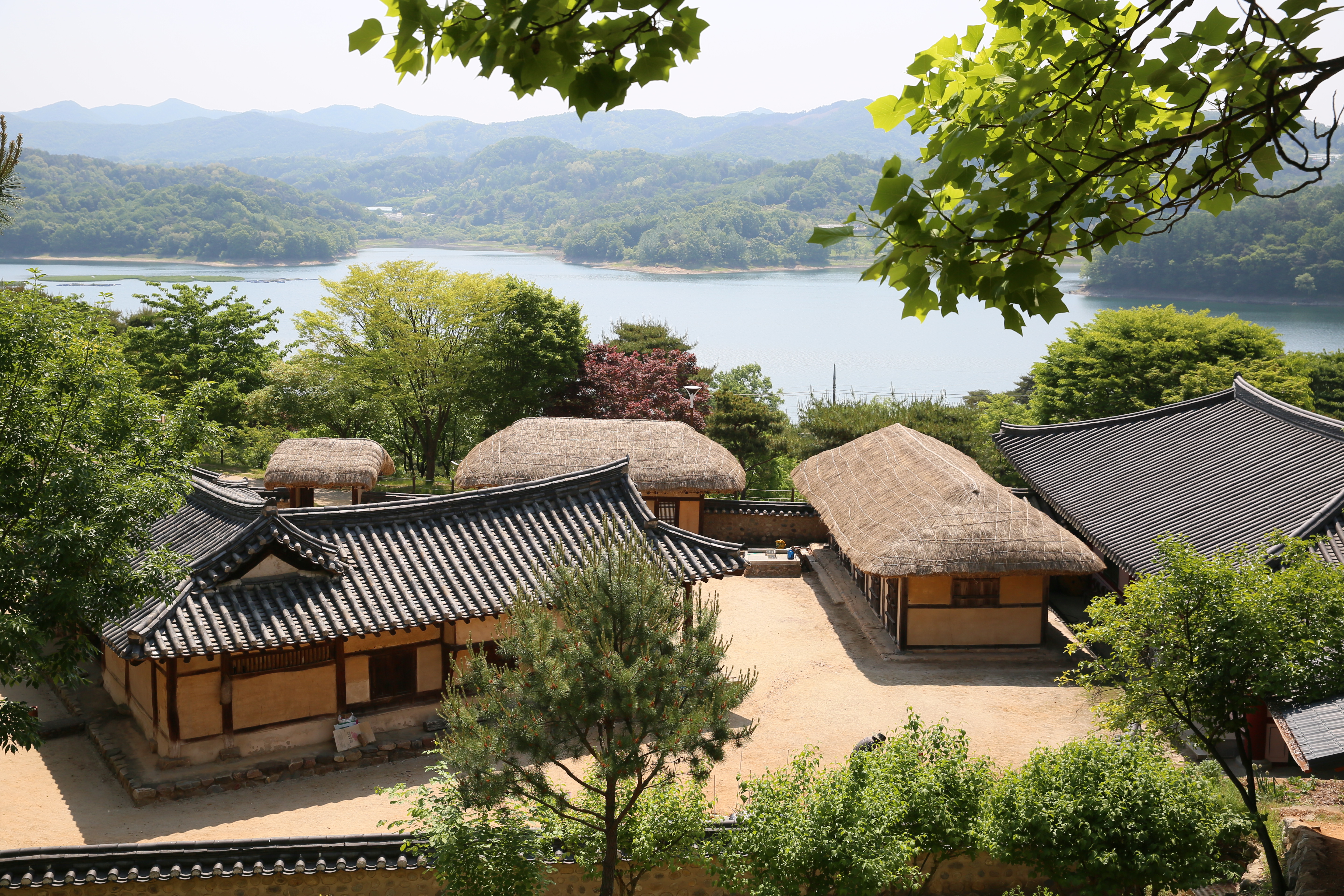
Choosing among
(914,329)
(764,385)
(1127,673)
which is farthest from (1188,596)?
(914,329)

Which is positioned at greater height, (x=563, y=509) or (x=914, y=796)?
(x=563, y=509)

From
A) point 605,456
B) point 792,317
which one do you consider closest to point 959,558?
point 605,456

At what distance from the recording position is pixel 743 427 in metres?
27.5

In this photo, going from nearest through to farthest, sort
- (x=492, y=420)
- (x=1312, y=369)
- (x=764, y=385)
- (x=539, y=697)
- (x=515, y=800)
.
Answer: (x=539, y=697), (x=515, y=800), (x=492, y=420), (x=1312, y=369), (x=764, y=385)

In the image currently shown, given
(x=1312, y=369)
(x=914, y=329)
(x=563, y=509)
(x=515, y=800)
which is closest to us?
(x=515, y=800)

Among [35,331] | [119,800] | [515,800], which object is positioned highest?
[35,331]

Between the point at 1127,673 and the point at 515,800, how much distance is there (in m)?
6.28

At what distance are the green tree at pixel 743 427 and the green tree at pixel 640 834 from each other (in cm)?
1913

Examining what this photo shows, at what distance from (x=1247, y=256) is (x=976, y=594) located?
62.6 m

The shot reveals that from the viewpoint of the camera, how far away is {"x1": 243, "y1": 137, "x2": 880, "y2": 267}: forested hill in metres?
114

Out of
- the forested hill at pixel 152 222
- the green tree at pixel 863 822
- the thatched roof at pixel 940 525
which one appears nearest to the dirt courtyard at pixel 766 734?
the thatched roof at pixel 940 525

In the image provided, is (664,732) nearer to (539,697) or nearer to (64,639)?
(539,697)

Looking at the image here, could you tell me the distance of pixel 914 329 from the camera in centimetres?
10838

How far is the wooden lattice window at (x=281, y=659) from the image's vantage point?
1173cm
